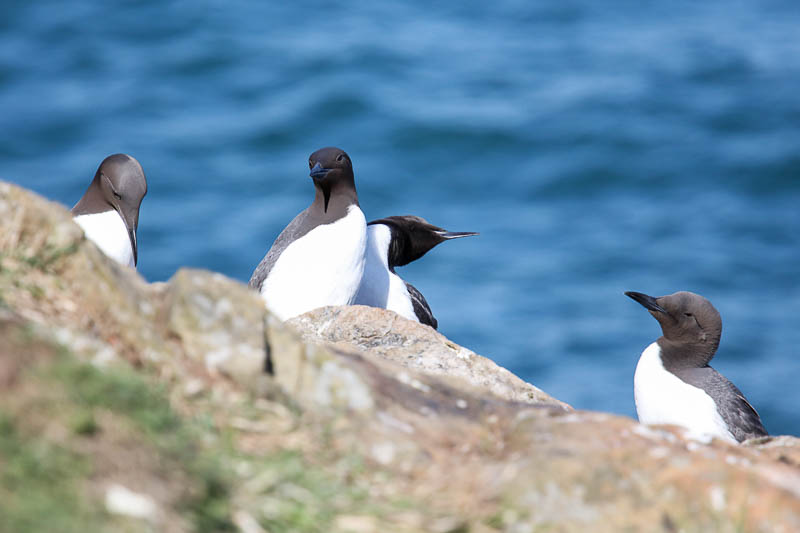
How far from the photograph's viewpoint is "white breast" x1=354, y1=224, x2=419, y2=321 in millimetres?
7902

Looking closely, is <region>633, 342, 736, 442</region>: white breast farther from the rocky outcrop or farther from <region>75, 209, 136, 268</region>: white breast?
<region>75, 209, 136, 268</region>: white breast

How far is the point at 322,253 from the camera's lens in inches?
284

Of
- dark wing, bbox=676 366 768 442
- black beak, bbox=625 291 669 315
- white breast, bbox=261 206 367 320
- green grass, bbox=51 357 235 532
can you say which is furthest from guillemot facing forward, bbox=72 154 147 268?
green grass, bbox=51 357 235 532

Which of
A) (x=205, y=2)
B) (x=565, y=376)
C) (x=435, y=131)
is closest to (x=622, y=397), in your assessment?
(x=565, y=376)

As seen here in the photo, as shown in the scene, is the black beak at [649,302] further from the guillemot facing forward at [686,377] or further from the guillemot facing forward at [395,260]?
the guillemot facing forward at [395,260]

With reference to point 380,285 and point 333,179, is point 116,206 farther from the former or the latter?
point 380,285

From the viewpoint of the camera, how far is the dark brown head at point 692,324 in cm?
688

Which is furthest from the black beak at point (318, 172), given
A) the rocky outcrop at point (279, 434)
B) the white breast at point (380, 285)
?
the rocky outcrop at point (279, 434)

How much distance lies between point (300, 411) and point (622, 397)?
12037mm

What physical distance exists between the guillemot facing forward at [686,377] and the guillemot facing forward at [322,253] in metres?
2.14

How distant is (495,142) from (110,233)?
44.9 feet

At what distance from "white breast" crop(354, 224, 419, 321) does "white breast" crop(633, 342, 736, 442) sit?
1918mm

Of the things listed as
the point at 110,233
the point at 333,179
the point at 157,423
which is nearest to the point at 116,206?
the point at 110,233

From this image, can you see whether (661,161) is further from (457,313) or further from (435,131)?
(457,313)
